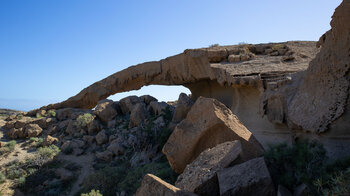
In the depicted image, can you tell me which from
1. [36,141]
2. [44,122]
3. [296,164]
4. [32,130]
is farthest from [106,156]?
[296,164]

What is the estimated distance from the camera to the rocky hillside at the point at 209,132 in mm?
3547

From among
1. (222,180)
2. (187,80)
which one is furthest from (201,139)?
(187,80)

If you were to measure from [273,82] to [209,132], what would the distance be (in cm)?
393

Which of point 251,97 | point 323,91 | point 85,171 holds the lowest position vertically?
point 85,171

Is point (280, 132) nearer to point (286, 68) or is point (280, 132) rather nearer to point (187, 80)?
point (286, 68)

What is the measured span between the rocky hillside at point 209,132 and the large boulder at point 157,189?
0.04 feet

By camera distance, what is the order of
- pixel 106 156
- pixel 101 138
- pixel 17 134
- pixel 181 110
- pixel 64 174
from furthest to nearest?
1. pixel 17 134
2. pixel 101 138
3. pixel 106 156
4. pixel 181 110
5. pixel 64 174

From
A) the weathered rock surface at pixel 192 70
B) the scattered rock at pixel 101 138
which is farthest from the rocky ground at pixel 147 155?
the weathered rock surface at pixel 192 70

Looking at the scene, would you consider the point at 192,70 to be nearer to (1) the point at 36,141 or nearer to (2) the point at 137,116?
(2) the point at 137,116

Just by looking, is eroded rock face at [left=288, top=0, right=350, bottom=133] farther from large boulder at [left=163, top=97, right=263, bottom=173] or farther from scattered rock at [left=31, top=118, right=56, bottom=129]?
scattered rock at [left=31, top=118, right=56, bottom=129]

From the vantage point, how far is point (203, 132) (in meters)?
4.93

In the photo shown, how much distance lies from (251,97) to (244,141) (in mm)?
5594

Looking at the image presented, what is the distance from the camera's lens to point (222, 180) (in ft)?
10.7

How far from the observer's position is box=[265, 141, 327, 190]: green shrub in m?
3.45
